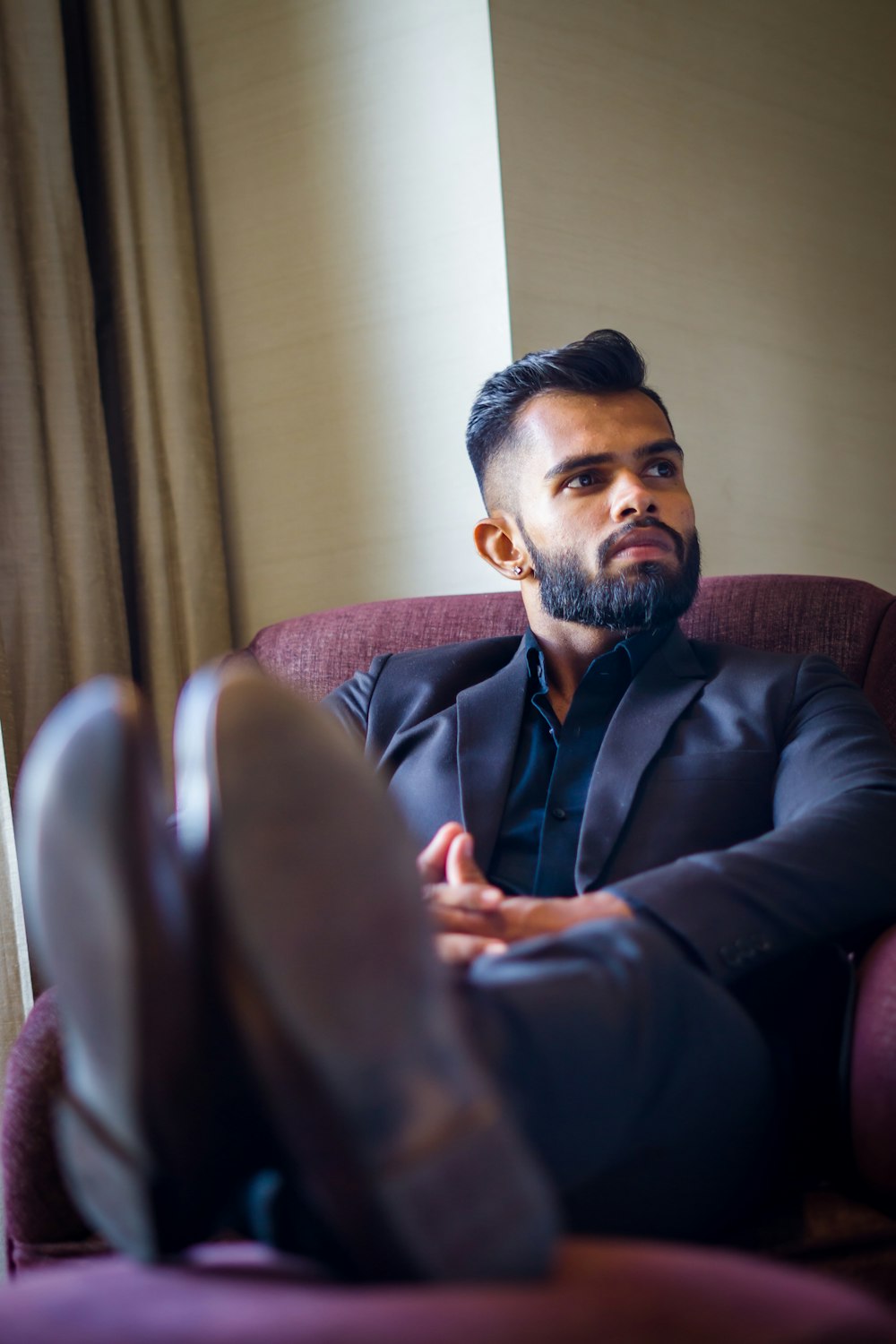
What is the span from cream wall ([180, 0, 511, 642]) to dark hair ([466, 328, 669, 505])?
35cm

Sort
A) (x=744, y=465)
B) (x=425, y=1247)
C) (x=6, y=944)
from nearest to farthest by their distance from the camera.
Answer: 1. (x=425, y=1247)
2. (x=6, y=944)
3. (x=744, y=465)

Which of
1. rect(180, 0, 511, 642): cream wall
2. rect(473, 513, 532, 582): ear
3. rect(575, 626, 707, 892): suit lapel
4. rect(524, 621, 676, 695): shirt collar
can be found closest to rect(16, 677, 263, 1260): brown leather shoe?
rect(575, 626, 707, 892): suit lapel

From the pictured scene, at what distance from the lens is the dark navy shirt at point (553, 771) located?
4.84ft

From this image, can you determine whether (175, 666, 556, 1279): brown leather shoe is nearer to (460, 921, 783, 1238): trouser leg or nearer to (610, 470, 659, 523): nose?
(460, 921, 783, 1238): trouser leg

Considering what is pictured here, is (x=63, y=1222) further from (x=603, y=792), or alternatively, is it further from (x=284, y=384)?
(x=284, y=384)

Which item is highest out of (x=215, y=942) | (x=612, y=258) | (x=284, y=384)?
(x=612, y=258)

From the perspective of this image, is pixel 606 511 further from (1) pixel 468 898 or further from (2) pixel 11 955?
(2) pixel 11 955

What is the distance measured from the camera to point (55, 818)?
0.68 metres

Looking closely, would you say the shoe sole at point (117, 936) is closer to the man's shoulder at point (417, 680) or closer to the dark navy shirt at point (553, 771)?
the dark navy shirt at point (553, 771)

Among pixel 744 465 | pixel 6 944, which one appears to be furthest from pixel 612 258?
pixel 6 944

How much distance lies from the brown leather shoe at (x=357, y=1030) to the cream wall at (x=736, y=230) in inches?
66.3

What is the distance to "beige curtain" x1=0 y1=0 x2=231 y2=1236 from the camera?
2244 millimetres

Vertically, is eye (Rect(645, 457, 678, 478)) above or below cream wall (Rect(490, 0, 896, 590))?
below

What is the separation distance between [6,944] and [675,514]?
116cm
